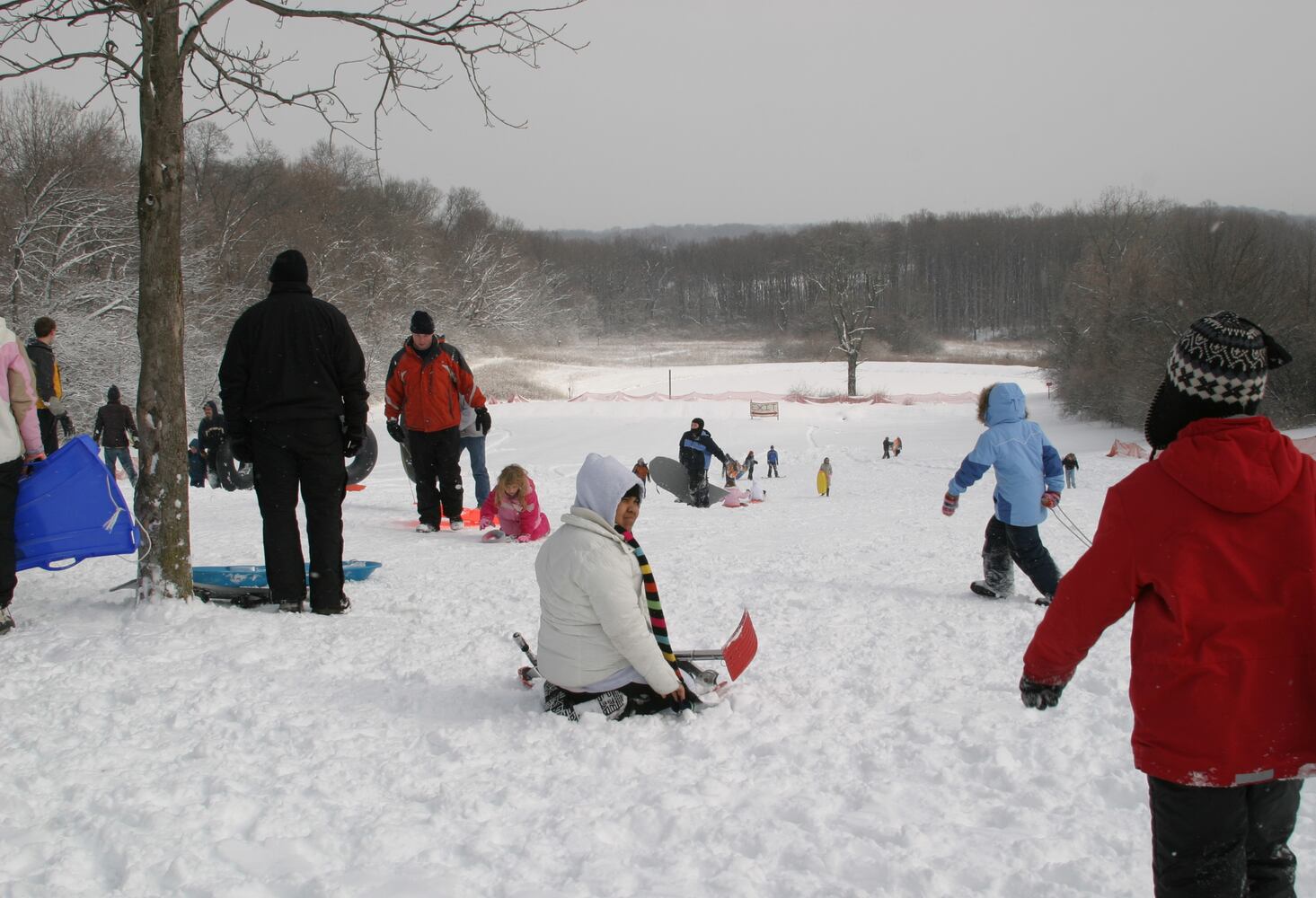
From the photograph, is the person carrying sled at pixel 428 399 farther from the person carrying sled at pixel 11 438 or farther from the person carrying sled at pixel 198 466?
the person carrying sled at pixel 198 466

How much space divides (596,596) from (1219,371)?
2337 millimetres

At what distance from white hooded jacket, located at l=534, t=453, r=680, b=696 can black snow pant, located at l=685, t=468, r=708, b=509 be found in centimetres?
1204

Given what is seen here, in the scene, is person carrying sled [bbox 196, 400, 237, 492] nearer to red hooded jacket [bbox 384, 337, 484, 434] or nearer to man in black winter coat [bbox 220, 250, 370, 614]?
red hooded jacket [bbox 384, 337, 484, 434]

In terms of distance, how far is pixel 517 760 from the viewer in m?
Answer: 3.51

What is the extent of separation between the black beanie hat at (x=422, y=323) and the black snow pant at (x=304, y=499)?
2.93 meters

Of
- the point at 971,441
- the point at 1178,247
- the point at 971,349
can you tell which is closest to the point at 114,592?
the point at 971,441

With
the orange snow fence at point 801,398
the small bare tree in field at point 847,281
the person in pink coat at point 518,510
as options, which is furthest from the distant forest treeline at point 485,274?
the orange snow fence at point 801,398

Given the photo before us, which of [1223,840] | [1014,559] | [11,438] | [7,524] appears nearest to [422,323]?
[11,438]

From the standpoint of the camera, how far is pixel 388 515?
10.7 m

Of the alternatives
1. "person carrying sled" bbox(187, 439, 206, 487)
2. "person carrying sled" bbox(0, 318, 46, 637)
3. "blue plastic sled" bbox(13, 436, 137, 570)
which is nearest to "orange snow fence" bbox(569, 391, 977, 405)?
"person carrying sled" bbox(187, 439, 206, 487)

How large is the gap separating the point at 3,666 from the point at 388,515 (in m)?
6.53

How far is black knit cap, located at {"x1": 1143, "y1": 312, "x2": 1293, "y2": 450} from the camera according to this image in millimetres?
2184

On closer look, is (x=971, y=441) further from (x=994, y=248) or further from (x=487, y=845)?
(x=994, y=248)

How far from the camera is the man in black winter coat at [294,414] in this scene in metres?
5.06
